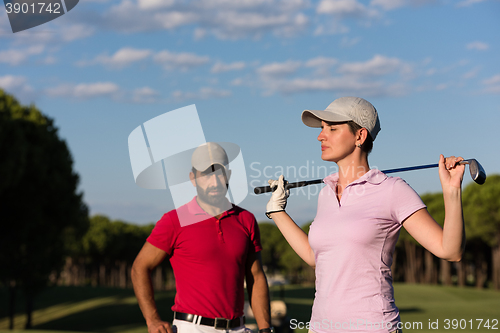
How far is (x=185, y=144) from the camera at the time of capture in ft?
17.7

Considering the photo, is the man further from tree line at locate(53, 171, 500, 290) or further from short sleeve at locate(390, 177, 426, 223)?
tree line at locate(53, 171, 500, 290)

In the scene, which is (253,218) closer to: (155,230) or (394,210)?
(155,230)

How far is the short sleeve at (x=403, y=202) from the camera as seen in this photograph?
3261mm

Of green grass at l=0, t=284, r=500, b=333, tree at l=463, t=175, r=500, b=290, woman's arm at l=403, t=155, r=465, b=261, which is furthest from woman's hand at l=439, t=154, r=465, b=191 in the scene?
tree at l=463, t=175, r=500, b=290

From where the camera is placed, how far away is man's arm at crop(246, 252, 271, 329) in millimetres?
5020

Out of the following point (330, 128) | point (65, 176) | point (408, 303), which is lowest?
point (408, 303)

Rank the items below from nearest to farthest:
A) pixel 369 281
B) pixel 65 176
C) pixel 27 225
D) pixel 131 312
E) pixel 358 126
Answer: pixel 369 281 < pixel 358 126 < pixel 27 225 < pixel 65 176 < pixel 131 312

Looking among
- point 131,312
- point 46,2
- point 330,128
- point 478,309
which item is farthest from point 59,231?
point 330,128

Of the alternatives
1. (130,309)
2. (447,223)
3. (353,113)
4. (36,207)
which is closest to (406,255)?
(130,309)

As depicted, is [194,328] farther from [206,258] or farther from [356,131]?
[356,131]

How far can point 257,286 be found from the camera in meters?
5.07

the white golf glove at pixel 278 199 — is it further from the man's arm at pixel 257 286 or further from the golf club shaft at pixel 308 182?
the man's arm at pixel 257 286

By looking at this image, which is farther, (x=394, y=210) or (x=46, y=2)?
(x=46, y=2)

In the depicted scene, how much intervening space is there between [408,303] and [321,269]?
43273 mm
